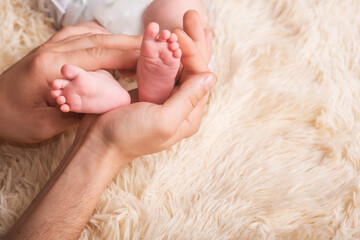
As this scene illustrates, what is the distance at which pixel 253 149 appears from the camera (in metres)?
0.78

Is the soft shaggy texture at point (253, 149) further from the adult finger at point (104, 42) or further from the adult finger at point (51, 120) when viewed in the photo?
the adult finger at point (104, 42)

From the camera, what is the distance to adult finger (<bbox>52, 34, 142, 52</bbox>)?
743mm

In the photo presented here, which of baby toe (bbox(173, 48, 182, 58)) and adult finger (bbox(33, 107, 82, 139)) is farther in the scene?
adult finger (bbox(33, 107, 82, 139))

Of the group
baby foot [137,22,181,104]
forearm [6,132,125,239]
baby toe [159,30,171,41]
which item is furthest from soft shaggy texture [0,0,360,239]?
baby toe [159,30,171,41]

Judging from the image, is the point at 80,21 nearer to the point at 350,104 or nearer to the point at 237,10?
the point at 237,10

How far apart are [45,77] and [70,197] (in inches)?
8.9

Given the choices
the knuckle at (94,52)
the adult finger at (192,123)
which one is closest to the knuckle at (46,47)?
the knuckle at (94,52)

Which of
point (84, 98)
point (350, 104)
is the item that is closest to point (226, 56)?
point (350, 104)

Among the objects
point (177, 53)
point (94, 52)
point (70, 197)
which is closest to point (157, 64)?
point (177, 53)

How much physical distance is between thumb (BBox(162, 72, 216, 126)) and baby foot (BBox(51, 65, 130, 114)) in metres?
0.10

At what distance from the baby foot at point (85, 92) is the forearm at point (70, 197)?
0.25 ft

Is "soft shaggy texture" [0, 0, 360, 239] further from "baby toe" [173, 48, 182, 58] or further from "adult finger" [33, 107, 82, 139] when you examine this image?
"baby toe" [173, 48, 182, 58]

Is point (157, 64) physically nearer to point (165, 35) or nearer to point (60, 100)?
point (165, 35)

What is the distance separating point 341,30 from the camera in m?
0.94
